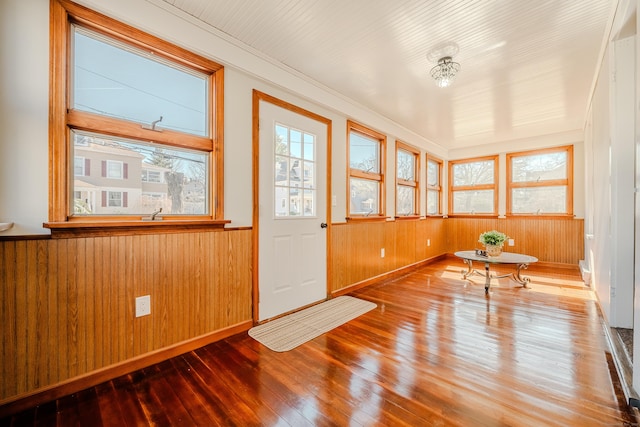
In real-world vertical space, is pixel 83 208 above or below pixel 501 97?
below

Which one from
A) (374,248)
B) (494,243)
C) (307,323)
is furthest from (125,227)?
(494,243)

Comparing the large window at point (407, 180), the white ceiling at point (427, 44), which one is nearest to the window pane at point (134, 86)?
the white ceiling at point (427, 44)

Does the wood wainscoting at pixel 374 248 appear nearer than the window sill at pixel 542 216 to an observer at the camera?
Yes

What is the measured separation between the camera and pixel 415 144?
4957mm

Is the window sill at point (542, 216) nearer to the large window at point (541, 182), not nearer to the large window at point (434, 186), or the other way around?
the large window at point (541, 182)

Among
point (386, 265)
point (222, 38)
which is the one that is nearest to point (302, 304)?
point (386, 265)

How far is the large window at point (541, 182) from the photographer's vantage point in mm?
4914

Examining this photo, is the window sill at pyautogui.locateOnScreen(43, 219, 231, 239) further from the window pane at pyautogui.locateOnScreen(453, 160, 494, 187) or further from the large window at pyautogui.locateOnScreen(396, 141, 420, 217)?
the window pane at pyautogui.locateOnScreen(453, 160, 494, 187)

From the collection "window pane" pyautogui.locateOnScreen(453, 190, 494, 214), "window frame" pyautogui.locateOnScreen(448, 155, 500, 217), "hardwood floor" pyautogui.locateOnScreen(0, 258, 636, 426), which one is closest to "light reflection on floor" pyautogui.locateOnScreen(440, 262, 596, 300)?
"hardwood floor" pyautogui.locateOnScreen(0, 258, 636, 426)

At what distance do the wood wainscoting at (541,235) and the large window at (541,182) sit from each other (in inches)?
7.9

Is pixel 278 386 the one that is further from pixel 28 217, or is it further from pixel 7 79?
pixel 7 79

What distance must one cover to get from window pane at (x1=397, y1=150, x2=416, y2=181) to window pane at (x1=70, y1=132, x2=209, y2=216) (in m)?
3.45

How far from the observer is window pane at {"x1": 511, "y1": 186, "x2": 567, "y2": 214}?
16.4 ft

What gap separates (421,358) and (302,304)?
1.36 meters
